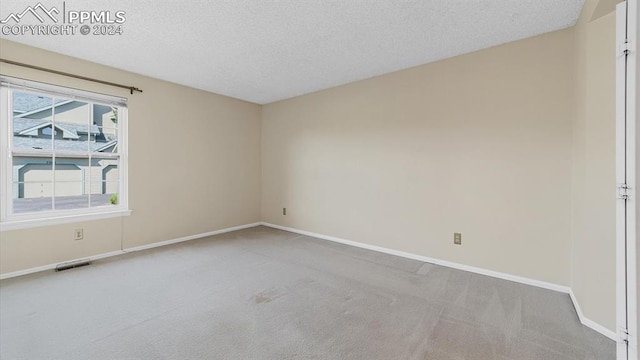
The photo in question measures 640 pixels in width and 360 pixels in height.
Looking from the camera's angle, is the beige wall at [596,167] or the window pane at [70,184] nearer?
the beige wall at [596,167]

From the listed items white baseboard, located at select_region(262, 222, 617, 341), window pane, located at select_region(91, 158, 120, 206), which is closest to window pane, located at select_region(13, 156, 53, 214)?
window pane, located at select_region(91, 158, 120, 206)

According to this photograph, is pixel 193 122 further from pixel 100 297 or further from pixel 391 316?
pixel 391 316

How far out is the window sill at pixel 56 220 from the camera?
2.69 meters

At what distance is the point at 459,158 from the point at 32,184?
15.9ft

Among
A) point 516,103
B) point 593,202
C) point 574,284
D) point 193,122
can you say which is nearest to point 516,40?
point 516,103

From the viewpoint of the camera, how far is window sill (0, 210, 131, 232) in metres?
2.69

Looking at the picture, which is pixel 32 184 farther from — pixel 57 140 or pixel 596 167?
pixel 596 167

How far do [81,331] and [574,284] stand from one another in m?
3.91

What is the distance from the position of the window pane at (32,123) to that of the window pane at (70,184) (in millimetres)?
241

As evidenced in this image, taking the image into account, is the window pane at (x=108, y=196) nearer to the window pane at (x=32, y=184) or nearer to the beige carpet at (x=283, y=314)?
the window pane at (x=32, y=184)

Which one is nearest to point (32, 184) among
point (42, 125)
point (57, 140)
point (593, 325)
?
point (57, 140)

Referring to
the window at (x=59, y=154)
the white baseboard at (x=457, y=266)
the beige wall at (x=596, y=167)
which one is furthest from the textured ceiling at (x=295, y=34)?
the white baseboard at (x=457, y=266)

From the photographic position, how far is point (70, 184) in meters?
3.13

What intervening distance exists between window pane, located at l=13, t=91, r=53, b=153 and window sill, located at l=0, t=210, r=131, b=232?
2.55ft
